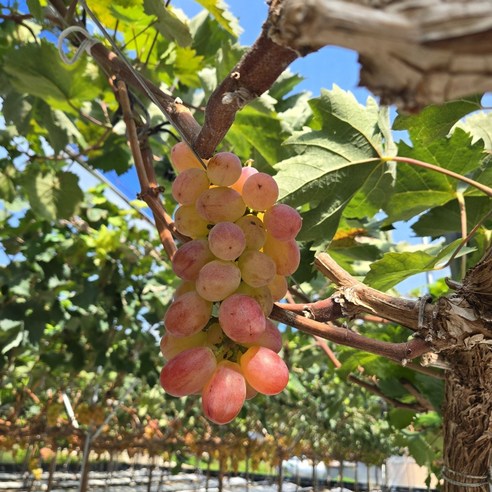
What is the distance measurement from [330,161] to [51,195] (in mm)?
1126

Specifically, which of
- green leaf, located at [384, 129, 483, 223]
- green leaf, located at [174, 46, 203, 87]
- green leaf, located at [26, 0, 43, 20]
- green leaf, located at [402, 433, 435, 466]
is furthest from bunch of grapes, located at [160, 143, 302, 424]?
green leaf, located at [402, 433, 435, 466]

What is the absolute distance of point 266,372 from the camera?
18.1 inches

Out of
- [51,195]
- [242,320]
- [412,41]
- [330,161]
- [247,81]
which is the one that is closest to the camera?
[412,41]

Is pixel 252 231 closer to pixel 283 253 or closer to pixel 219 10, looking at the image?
pixel 283 253

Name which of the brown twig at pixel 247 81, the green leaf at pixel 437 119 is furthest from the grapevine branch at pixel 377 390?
the brown twig at pixel 247 81

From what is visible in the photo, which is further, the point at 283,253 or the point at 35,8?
the point at 35,8

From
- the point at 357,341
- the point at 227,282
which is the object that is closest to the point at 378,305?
the point at 357,341

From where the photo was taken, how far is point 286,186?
2.70ft

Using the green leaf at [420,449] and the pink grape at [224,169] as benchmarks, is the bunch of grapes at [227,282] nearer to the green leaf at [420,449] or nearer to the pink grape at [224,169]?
the pink grape at [224,169]

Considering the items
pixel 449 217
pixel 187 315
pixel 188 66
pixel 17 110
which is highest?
pixel 188 66

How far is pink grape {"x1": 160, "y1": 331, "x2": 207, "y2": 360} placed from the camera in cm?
52

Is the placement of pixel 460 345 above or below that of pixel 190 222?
below

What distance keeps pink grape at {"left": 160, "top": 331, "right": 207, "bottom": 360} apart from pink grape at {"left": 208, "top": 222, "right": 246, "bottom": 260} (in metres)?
0.09

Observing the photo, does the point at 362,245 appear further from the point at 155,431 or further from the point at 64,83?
the point at 155,431
